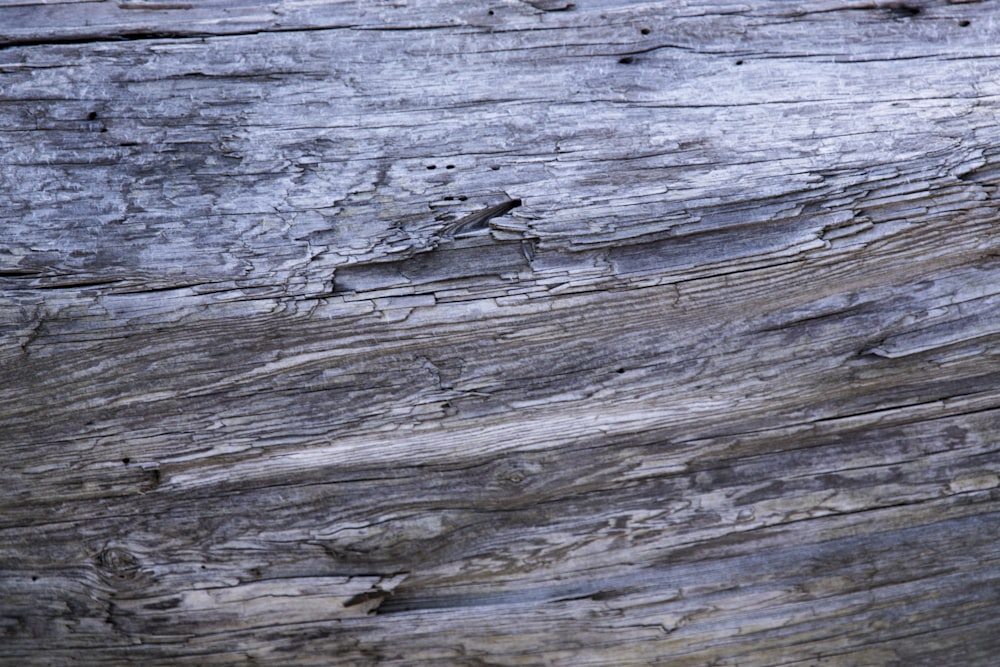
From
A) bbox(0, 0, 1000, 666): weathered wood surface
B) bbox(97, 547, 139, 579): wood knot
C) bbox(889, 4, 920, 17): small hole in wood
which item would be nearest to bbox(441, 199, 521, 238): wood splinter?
bbox(0, 0, 1000, 666): weathered wood surface

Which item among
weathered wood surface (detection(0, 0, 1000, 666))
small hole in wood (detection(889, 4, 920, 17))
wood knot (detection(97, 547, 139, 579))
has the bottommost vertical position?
wood knot (detection(97, 547, 139, 579))

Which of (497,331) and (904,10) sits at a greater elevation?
(904,10)

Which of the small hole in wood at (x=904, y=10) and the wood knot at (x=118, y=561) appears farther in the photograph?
the wood knot at (x=118, y=561)

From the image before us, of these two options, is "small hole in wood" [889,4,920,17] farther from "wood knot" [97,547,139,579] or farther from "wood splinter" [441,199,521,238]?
"wood knot" [97,547,139,579]

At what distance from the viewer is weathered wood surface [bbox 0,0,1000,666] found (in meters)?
1.57

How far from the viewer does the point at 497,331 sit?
1.64m

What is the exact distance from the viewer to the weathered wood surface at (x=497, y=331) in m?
1.57

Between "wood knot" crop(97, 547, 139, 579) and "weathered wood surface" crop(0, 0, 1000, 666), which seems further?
"wood knot" crop(97, 547, 139, 579)

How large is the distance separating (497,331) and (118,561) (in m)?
1.03

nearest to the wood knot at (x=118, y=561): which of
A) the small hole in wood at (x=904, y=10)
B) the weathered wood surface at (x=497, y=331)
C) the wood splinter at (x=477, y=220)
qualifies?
the weathered wood surface at (x=497, y=331)

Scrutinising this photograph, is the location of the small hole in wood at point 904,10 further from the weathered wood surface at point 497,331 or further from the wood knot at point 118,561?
the wood knot at point 118,561

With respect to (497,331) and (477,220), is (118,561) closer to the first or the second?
(497,331)

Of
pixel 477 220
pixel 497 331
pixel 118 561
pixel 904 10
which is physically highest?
pixel 904 10

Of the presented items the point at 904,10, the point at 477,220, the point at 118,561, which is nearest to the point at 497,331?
the point at 477,220
